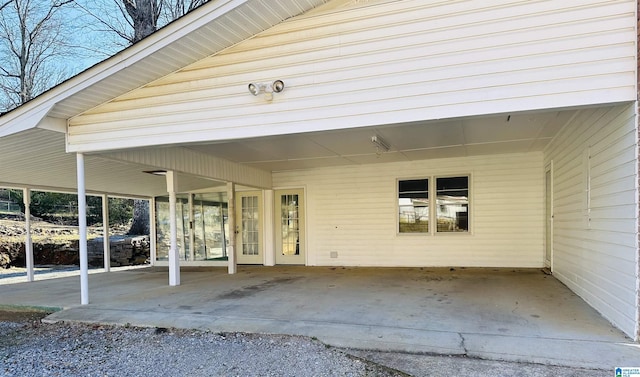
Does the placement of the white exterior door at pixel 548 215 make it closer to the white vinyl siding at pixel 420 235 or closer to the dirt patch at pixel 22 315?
the white vinyl siding at pixel 420 235

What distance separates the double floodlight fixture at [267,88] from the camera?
4266 millimetres

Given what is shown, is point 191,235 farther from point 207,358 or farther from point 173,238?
point 207,358

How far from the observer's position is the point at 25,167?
7000 mm

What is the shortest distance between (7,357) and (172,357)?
5.86 ft

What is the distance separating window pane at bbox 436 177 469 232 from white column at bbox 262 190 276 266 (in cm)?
433

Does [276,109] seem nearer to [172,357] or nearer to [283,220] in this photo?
[172,357]

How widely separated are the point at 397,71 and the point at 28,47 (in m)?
17.6

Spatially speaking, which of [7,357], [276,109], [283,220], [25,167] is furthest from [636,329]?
[25,167]

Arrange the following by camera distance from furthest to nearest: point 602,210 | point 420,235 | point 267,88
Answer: point 420,235 → point 267,88 → point 602,210

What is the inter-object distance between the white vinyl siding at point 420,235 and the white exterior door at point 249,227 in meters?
0.92

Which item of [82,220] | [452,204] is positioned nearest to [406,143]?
[452,204]

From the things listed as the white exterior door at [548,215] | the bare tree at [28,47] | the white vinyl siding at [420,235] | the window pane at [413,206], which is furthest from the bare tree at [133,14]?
the white exterior door at [548,215]

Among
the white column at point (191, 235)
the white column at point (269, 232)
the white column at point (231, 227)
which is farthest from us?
the white column at point (191, 235)

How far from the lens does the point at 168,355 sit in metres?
3.58
